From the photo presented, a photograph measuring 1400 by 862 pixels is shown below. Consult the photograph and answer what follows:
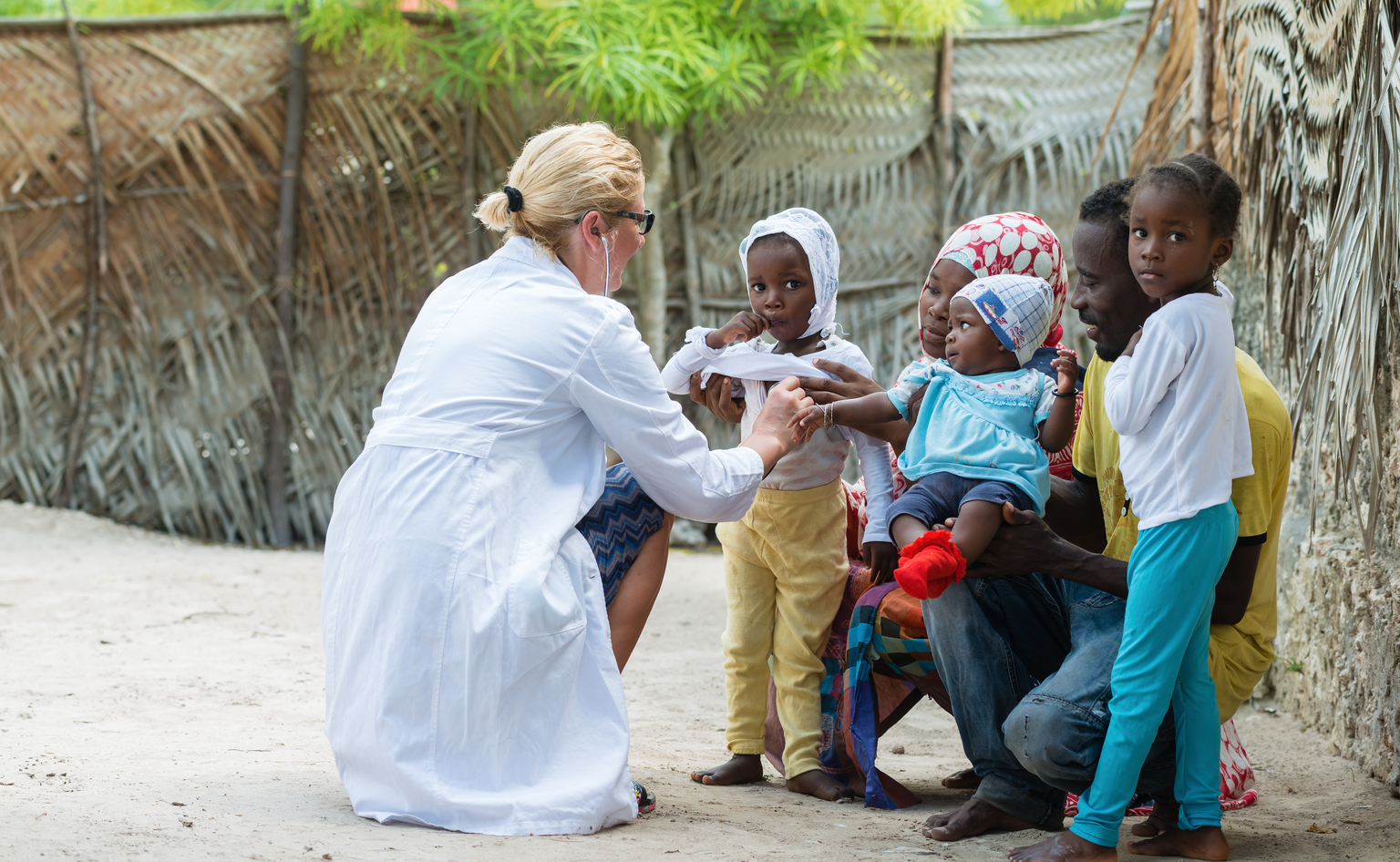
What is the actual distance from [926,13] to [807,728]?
5.21m

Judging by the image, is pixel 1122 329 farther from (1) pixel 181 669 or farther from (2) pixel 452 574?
(1) pixel 181 669

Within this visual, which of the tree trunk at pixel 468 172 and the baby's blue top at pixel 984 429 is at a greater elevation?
the tree trunk at pixel 468 172

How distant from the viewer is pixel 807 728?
2809 mm

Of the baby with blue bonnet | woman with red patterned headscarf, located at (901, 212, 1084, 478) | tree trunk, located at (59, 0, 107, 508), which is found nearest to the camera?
the baby with blue bonnet

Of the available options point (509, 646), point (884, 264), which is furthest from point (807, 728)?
point (884, 264)

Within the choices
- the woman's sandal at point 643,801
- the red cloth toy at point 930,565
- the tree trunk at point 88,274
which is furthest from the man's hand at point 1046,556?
the tree trunk at point 88,274

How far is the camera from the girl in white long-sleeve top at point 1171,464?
2.05 meters

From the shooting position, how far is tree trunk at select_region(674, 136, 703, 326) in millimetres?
7156

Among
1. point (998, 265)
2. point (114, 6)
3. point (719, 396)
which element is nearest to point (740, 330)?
point (719, 396)

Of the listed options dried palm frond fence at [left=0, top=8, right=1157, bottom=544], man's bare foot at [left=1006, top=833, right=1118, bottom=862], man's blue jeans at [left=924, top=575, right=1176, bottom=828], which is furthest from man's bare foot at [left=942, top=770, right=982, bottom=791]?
dried palm frond fence at [left=0, top=8, right=1157, bottom=544]

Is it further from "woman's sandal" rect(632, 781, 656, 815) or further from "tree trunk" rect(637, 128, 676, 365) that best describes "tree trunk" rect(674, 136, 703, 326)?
"woman's sandal" rect(632, 781, 656, 815)

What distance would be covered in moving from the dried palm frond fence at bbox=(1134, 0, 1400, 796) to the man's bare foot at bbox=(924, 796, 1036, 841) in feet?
3.09

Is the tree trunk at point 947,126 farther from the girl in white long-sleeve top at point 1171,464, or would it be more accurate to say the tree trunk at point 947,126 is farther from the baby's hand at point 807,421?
the girl in white long-sleeve top at point 1171,464

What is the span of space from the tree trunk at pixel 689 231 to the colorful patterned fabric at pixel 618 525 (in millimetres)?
4609
